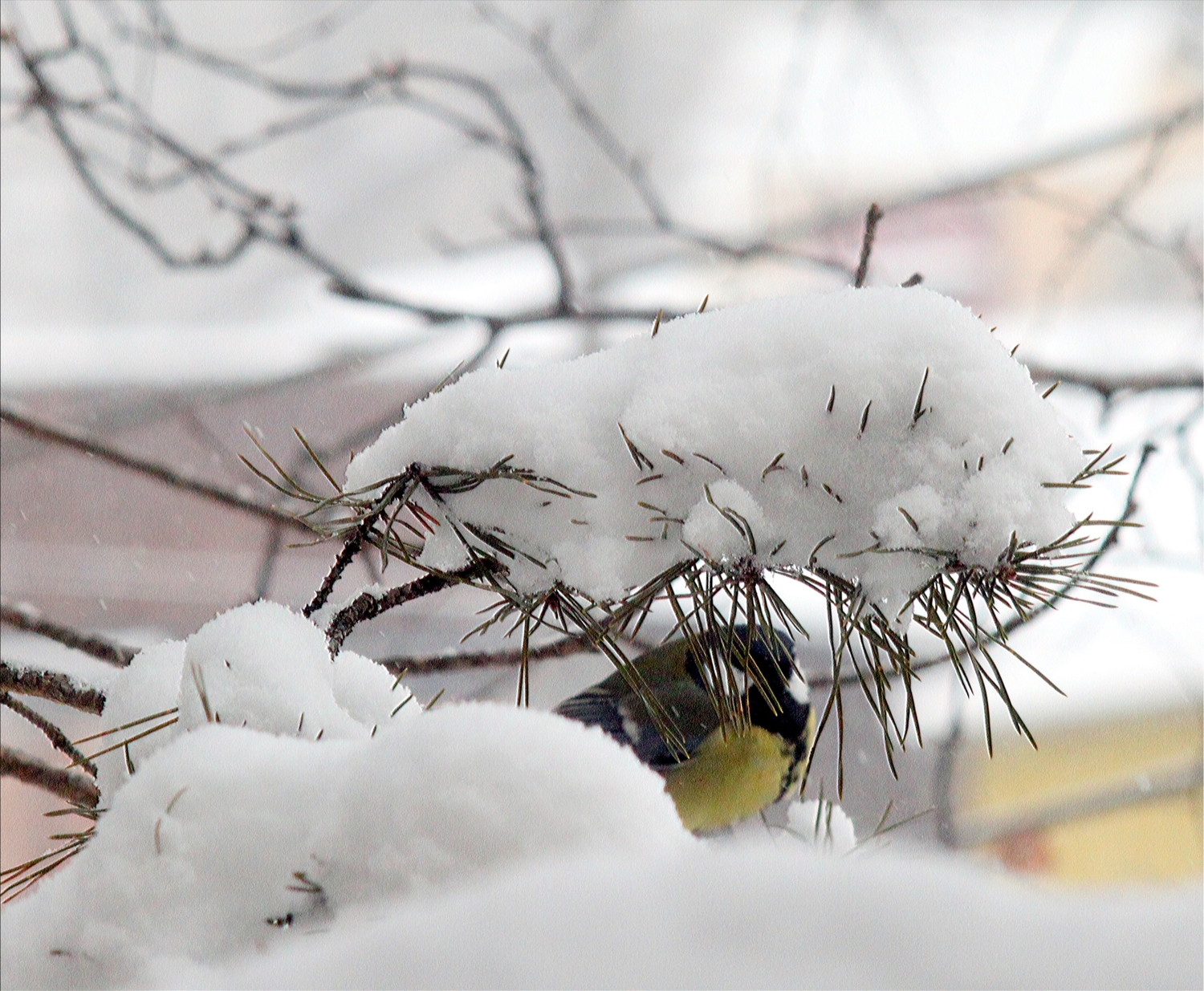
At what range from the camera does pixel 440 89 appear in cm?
228

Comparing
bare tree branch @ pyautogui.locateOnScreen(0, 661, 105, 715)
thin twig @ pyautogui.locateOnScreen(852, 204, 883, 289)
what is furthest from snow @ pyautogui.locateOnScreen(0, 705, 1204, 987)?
thin twig @ pyautogui.locateOnScreen(852, 204, 883, 289)

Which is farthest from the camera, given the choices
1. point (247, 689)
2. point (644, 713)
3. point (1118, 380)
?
point (1118, 380)

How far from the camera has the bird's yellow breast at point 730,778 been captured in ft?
1.63

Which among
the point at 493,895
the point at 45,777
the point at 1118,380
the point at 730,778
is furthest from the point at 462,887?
the point at 1118,380

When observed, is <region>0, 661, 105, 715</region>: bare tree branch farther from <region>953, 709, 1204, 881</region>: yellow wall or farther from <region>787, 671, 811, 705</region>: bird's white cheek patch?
<region>953, 709, 1204, 881</region>: yellow wall

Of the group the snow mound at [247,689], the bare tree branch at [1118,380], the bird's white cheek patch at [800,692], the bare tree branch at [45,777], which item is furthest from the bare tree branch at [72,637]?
the bare tree branch at [1118,380]

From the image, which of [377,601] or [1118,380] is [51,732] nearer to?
[377,601]

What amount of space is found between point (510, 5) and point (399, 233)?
1.67 ft

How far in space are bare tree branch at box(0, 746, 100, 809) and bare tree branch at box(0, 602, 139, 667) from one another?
2.3 inches

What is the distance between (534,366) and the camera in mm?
245

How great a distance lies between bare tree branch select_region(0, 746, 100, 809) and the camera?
1.09 ft

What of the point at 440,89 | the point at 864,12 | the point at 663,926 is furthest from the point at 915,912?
the point at 440,89

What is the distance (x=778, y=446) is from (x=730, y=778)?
0.32 meters

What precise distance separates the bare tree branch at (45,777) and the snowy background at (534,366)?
0.11 m
